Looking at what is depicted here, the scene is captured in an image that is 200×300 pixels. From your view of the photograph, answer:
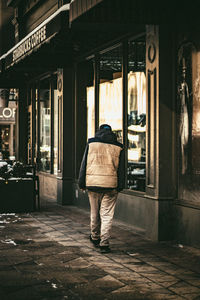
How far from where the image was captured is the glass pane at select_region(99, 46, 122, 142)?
1152 centimetres

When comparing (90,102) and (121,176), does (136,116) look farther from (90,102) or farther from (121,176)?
(121,176)

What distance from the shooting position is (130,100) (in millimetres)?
11000

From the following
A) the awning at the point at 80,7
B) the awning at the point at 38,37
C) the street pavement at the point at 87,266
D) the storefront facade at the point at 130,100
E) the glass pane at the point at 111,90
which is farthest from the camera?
the glass pane at the point at 111,90

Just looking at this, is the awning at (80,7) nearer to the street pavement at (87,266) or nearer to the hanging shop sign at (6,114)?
the street pavement at (87,266)

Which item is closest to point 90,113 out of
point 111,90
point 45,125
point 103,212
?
point 111,90

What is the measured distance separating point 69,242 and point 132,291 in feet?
9.77

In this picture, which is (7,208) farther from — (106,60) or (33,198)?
(106,60)

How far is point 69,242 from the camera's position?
8539mm

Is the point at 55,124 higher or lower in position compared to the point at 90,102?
lower

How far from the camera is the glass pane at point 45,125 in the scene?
16834 mm

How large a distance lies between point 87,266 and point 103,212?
1.16 meters

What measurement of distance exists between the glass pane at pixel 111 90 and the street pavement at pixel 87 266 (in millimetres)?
2640

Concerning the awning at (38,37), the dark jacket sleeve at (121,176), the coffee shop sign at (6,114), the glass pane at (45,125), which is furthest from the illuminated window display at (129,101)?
the coffee shop sign at (6,114)

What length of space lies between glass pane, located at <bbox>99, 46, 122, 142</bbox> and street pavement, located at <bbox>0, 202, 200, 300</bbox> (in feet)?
8.66
